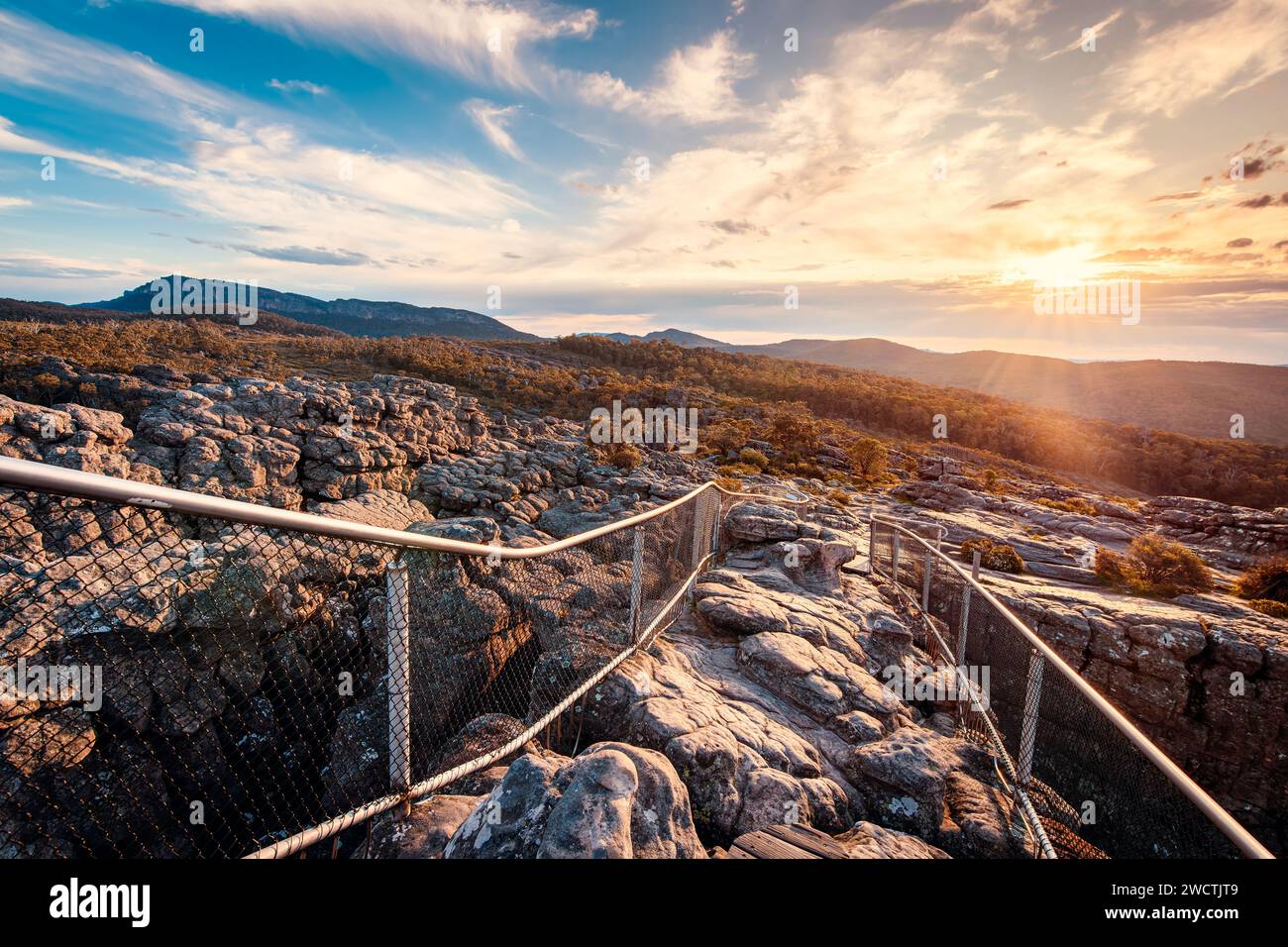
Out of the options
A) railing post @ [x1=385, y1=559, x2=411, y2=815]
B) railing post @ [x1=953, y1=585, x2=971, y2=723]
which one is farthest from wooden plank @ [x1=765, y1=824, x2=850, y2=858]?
railing post @ [x1=953, y1=585, x2=971, y2=723]

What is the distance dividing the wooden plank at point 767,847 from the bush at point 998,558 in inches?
566

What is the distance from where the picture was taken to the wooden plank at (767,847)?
9.85 ft

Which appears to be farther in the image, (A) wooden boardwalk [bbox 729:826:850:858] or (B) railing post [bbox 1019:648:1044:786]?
(B) railing post [bbox 1019:648:1044:786]

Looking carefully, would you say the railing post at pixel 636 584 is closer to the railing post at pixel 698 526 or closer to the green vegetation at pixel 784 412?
the railing post at pixel 698 526

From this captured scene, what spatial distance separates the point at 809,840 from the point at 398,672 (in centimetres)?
266

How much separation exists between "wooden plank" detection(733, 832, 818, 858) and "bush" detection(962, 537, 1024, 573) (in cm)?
1437

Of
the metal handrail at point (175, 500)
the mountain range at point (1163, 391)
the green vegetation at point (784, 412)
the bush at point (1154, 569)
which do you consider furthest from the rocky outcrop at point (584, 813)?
the mountain range at point (1163, 391)

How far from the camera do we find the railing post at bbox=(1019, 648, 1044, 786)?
4582 millimetres

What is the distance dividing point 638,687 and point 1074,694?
3.46m

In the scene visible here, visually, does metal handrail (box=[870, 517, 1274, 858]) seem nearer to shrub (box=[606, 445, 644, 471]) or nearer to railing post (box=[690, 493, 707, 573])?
railing post (box=[690, 493, 707, 573])

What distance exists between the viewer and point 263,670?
28.2 ft

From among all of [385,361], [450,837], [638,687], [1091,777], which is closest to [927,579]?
[1091,777]

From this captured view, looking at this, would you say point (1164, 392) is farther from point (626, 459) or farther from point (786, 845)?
point (786, 845)
